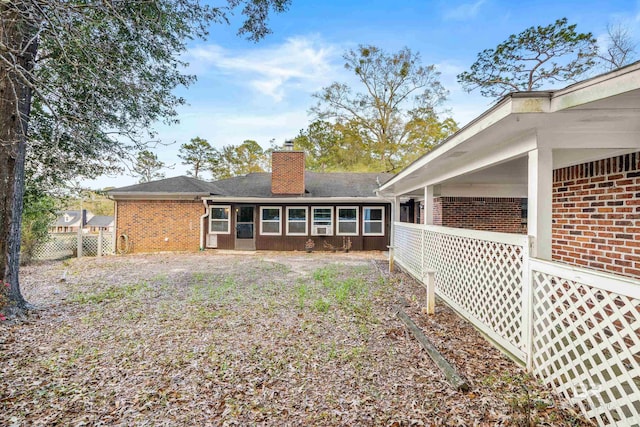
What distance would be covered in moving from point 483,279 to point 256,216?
10869 mm

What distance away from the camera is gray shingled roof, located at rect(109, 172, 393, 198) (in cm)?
1295

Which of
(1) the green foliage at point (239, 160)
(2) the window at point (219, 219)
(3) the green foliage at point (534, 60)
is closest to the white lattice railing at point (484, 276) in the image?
(2) the window at point (219, 219)

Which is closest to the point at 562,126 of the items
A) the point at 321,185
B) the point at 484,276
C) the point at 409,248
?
the point at 484,276

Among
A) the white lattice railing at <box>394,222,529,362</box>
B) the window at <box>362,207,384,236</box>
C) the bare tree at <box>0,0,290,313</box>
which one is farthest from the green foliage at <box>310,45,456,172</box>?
the bare tree at <box>0,0,290,313</box>

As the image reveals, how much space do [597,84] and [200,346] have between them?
14.3 feet

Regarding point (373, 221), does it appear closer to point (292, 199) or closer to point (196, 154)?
point (292, 199)

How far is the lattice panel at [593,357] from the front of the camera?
1867 millimetres

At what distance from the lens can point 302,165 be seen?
13.8 m

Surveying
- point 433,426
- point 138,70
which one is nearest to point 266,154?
point 138,70

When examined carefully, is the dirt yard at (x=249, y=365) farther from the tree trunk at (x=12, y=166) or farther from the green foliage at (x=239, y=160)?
the green foliage at (x=239, y=160)

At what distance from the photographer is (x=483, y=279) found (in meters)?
3.79

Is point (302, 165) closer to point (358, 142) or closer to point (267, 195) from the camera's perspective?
point (267, 195)

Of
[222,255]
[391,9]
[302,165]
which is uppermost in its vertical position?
[391,9]

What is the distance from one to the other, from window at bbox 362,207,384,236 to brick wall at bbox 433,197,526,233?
4367mm
